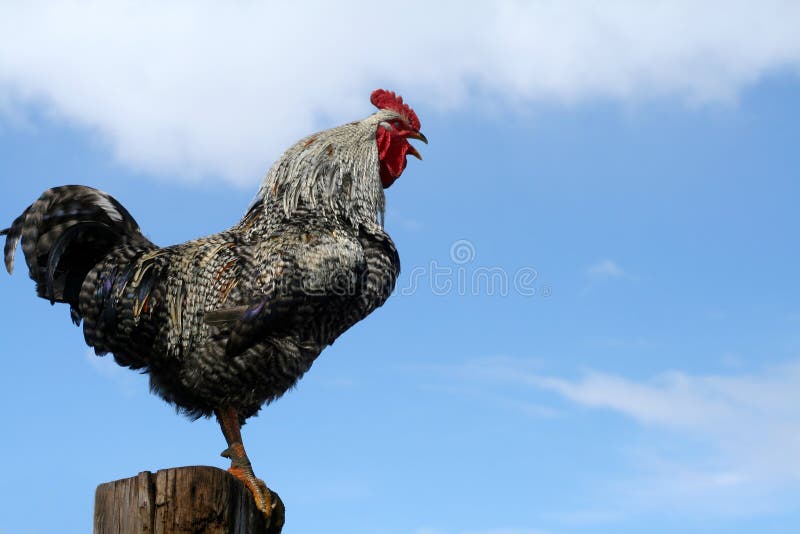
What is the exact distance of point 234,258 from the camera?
17.2ft

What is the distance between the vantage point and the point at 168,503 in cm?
383

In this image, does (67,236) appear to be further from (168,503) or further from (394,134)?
(394,134)

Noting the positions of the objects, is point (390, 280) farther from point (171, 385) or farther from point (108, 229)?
point (108, 229)

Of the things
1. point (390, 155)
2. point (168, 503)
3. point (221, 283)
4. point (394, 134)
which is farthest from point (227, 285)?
point (394, 134)

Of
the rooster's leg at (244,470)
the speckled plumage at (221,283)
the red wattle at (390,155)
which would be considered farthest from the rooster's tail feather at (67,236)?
the red wattle at (390,155)

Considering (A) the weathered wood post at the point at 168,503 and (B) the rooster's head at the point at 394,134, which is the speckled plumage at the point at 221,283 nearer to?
(B) the rooster's head at the point at 394,134

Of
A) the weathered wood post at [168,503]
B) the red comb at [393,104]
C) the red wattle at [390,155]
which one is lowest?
the weathered wood post at [168,503]

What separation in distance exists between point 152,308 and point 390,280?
1.60 metres

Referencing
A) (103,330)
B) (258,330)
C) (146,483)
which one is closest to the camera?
(146,483)

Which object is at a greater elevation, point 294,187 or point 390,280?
point 294,187

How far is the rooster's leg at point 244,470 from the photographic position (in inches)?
179

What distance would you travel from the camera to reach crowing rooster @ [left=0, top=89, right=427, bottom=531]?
4.93 metres

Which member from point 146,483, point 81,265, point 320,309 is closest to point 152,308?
point 81,265

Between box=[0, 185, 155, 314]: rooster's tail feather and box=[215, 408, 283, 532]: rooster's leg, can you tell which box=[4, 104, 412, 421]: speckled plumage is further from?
box=[215, 408, 283, 532]: rooster's leg
